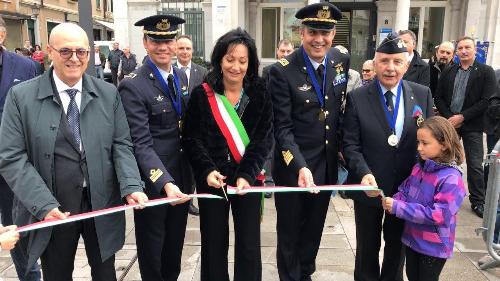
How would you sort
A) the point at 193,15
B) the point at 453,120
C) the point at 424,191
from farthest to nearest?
the point at 193,15, the point at 453,120, the point at 424,191

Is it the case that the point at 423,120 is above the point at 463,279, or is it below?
above

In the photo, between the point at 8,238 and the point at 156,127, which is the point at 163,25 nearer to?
the point at 156,127

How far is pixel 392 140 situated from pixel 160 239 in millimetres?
1784

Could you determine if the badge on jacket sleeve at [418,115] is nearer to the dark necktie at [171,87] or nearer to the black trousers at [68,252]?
the dark necktie at [171,87]

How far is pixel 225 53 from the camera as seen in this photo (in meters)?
2.70

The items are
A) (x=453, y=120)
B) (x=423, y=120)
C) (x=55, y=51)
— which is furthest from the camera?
(x=453, y=120)

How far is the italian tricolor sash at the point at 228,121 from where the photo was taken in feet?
9.02

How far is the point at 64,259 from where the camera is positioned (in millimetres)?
2467

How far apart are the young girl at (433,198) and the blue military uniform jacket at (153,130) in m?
1.48

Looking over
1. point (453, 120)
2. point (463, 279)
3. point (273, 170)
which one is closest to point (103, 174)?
point (273, 170)

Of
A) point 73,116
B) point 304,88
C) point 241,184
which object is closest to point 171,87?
point 73,116

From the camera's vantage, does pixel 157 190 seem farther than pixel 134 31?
No

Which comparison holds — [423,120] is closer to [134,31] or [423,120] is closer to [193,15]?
[193,15]

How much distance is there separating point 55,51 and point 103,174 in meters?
0.76
